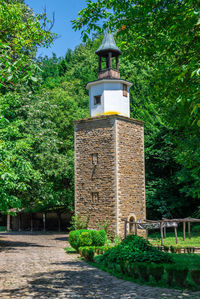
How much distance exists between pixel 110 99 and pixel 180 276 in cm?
1428

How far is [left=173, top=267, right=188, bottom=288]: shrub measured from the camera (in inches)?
300

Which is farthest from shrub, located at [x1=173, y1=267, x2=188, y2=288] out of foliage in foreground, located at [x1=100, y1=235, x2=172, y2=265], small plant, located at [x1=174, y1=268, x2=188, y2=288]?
foliage in foreground, located at [x1=100, y1=235, x2=172, y2=265]

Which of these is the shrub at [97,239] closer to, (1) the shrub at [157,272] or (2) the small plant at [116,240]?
(2) the small plant at [116,240]

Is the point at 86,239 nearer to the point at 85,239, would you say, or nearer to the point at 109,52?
the point at 85,239

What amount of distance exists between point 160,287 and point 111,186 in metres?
11.4

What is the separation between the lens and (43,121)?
21.7 metres

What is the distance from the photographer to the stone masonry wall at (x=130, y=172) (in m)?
19.2

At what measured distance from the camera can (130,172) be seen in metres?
20.1

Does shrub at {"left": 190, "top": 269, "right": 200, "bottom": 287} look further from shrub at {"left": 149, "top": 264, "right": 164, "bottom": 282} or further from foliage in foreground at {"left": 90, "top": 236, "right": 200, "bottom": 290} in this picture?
shrub at {"left": 149, "top": 264, "right": 164, "bottom": 282}

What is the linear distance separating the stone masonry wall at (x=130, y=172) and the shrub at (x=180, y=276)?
36.0 ft

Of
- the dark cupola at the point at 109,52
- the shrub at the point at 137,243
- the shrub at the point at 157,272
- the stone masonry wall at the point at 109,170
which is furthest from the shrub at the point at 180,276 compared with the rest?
the dark cupola at the point at 109,52

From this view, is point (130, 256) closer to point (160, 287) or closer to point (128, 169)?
point (160, 287)

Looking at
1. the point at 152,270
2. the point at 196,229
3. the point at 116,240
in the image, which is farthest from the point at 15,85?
the point at 196,229

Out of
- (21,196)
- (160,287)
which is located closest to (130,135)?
(21,196)
